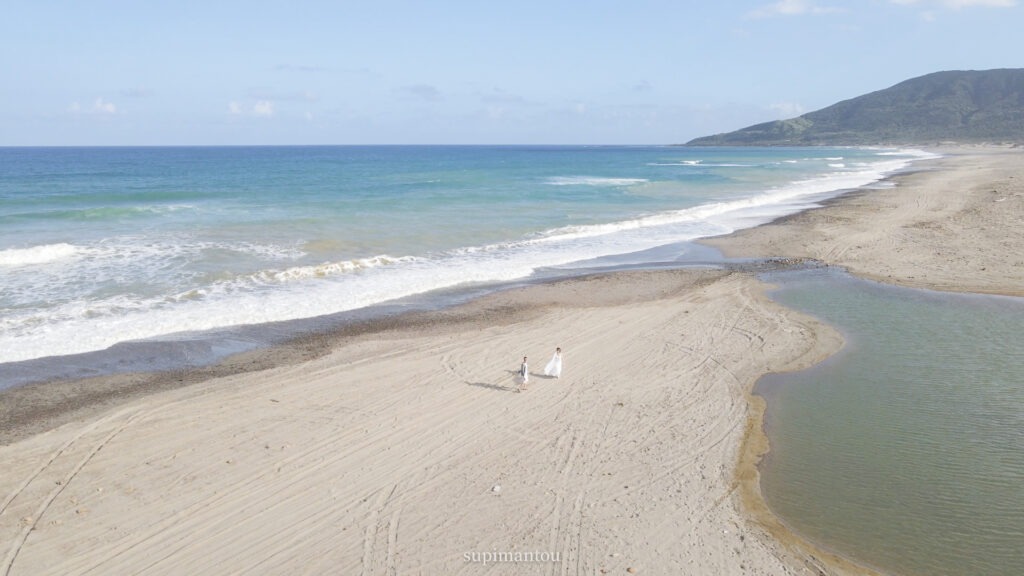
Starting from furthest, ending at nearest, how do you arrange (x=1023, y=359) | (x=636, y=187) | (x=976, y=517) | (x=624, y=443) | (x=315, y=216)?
(x=636, y=187) → (x=315, y=216) → (x=1023, y=359) → (x=624, y=443) → (x=976, y=517)

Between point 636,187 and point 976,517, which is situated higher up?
point 636,187

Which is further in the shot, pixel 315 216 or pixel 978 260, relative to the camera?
pixel 315 216

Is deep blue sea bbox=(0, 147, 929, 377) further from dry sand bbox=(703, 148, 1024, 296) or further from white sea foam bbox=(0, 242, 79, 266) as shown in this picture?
dry sand bbox=(703, 148, 1024, 296)

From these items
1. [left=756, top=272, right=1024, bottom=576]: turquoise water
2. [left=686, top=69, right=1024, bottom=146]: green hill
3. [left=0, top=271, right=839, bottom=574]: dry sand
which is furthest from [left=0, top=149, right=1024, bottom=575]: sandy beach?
[left=686, top=69, right=1024, bottom=146]: green hill

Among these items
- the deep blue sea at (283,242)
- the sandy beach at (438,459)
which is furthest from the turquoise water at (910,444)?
the deep blue sea at (283,242)

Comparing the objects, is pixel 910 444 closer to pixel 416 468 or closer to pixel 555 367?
pixel 555 367

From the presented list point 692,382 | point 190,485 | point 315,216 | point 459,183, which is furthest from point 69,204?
point 692,382

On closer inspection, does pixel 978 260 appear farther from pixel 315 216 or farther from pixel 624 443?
pixel 315 216

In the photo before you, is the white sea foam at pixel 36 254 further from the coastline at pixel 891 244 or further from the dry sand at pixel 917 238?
the dry sand at pixel 917 238
